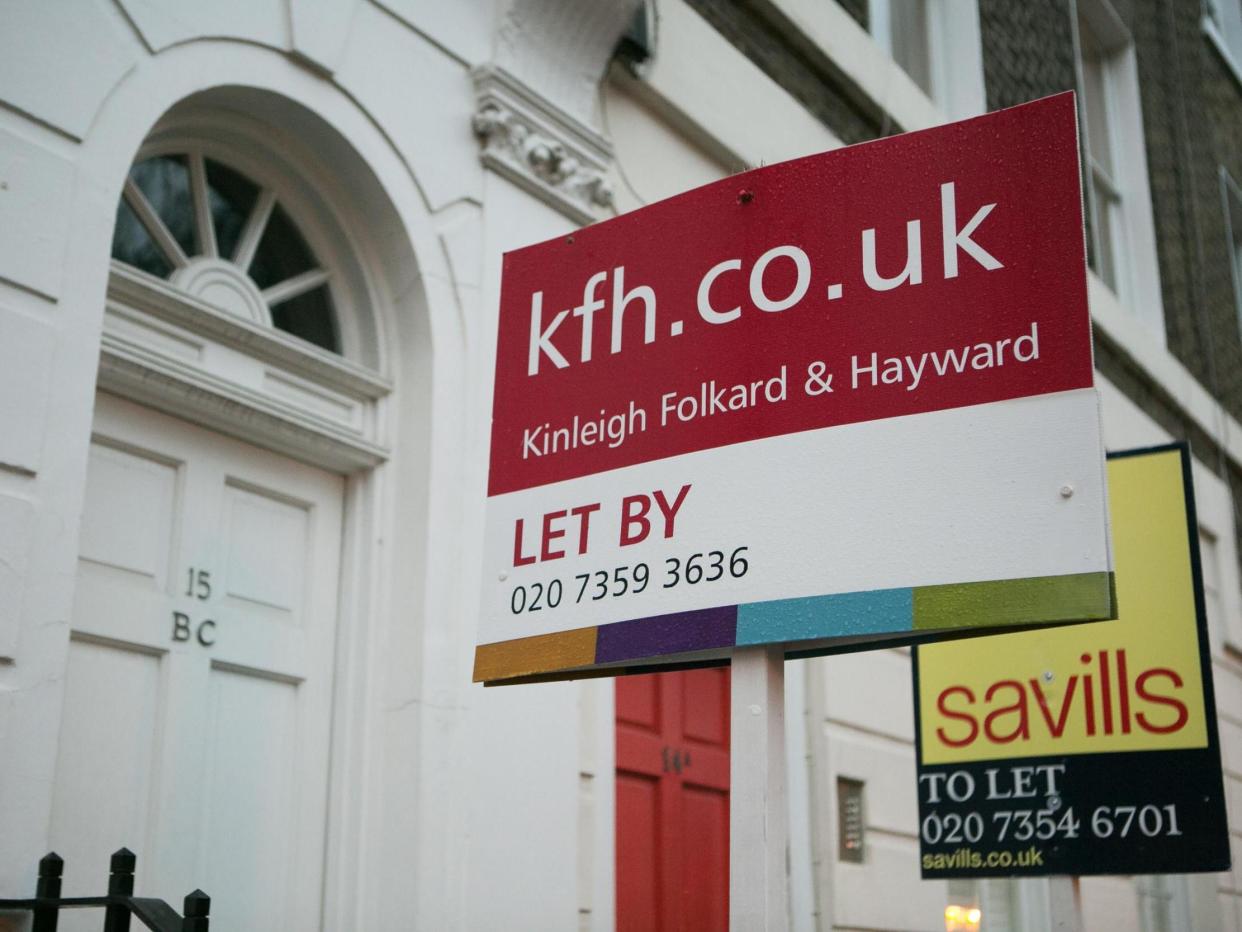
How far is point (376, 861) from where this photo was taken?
4.89m

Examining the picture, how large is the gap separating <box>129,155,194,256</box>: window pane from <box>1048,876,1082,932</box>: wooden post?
3.46m

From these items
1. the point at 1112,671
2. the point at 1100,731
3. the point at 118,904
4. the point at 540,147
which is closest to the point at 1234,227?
the point at 540,147

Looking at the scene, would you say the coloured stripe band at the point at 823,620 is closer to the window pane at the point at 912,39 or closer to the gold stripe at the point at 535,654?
the gold stripe at the point at 535,654

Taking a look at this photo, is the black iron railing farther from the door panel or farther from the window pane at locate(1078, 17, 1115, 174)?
the window pane at locate(1078, 17, 1115, 174)

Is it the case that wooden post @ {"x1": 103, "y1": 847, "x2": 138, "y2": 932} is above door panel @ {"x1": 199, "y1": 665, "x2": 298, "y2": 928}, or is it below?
below

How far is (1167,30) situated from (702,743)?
10.2m

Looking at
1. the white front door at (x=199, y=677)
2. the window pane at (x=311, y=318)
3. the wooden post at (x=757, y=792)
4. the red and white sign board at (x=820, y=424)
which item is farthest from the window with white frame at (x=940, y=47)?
the wooden post at (x=757, y=792)

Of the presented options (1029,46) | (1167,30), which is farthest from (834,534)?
(1167,30)

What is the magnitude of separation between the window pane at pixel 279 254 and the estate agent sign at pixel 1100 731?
261 centimetres

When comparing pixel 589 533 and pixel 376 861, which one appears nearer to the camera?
pixel 589 533

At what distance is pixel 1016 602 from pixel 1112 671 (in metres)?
2.69

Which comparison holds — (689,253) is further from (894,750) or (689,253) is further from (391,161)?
(894,750)

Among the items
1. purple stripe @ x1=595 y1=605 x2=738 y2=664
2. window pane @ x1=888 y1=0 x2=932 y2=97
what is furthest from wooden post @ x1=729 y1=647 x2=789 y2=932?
window pane @ x1=888 y1=0 x2=932 y2=97

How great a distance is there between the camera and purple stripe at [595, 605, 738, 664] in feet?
8.57
